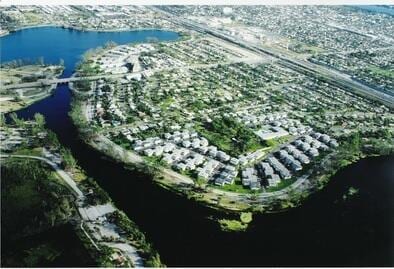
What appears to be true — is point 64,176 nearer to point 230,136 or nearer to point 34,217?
point 34,217

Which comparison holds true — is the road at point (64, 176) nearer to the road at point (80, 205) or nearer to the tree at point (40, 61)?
the road at point (80, 205)

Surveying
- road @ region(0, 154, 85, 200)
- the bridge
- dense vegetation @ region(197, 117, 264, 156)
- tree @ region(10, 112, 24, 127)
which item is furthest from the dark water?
the bridge

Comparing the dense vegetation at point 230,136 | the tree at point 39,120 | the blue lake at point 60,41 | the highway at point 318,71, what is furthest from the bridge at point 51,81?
the highway at point 318,71

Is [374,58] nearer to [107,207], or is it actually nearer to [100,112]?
[100,112]

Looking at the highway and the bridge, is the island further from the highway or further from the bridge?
the highway

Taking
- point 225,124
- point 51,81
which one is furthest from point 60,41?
point 225,124
